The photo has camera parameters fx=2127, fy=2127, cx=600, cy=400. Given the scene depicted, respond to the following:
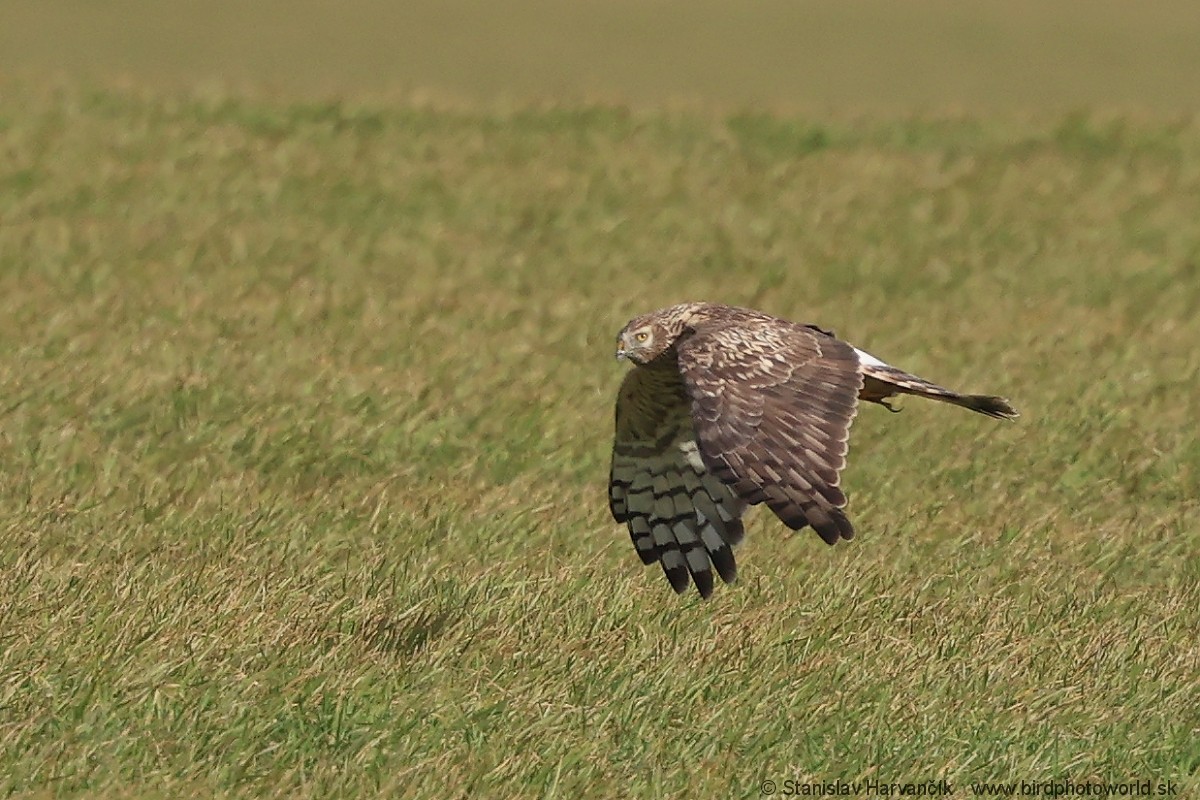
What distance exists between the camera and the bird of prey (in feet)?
23.5

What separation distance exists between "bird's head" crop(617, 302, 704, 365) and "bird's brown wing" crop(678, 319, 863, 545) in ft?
0.84

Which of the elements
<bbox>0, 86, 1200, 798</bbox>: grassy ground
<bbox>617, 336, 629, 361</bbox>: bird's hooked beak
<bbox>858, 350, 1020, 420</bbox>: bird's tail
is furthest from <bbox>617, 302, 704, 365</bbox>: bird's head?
<bbox>0, 86, 1200, 798</bbox>: grassy ground

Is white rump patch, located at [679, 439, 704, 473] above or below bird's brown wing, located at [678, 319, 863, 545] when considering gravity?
below

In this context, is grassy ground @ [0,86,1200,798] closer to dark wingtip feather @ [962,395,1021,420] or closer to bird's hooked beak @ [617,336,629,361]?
dark wingtip feather @ [962,395,1021,420]

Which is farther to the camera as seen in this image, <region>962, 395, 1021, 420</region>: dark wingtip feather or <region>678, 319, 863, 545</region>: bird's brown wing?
<region>962, 395, 1021, 420</region>: dark wingtip feather

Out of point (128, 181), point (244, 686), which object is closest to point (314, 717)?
point (244, 686)

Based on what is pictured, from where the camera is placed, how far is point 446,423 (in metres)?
10.8

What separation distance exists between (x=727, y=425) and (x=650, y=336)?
111 cm

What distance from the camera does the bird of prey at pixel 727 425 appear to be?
717cm

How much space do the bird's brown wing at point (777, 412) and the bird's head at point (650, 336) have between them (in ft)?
0.84

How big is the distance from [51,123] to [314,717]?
12.3 meters

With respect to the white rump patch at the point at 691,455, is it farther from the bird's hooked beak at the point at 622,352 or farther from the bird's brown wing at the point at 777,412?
the bird's brown wing at the point at 777,412

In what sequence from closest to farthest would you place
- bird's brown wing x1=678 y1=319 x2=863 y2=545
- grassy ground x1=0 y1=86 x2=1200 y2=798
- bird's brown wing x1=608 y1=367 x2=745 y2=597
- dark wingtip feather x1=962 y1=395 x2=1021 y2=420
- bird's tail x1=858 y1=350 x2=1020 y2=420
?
1. grassy ground x1=0 y1=86 x2=1200 y2=798
2. bird's brown wing x1=678 y1=319 x2=863 y2=545
3. bird's tail x1=858 y1=350 x2=1020 y2=420
4. dark wingtip feather x1=962 y1=395 x2=1021 y2=420
5. bird's brown wing x1=608 y1=367 x2=745 y2=597

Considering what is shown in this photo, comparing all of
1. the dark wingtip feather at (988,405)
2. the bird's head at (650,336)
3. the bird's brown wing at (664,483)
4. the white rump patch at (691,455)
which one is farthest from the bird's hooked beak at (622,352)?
the dark wingtip feather at (988,405)
